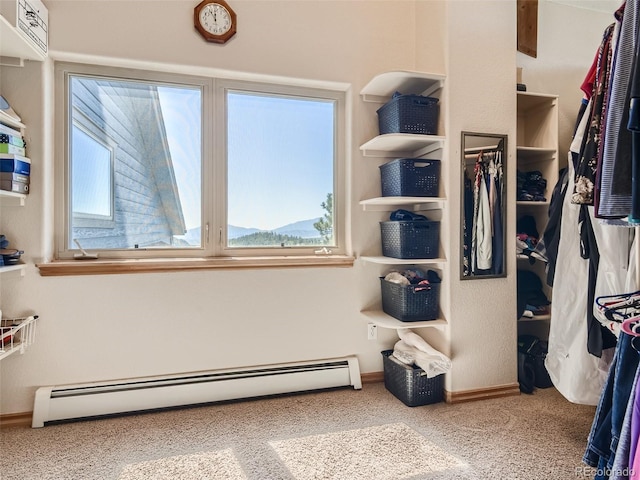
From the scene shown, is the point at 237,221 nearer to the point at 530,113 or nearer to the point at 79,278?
the point at 79,278

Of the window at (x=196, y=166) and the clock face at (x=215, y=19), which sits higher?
the clock face at (x=215, y=19)

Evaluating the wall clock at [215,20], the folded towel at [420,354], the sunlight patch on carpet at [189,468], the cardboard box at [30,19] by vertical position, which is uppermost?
the wall clock at [215,20]

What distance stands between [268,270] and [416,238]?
3.08ft

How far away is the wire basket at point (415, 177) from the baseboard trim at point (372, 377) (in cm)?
121

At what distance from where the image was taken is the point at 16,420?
6.51ft

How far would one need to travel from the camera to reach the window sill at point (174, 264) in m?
2.03

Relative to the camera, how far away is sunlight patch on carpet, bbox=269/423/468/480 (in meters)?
1.60

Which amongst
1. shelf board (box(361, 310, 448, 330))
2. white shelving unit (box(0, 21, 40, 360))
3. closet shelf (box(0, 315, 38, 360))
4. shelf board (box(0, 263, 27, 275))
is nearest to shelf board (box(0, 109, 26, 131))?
white shelving unit (box(0, 21, 40, 360))

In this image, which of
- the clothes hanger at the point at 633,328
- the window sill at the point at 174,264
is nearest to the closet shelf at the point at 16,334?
the window sill at the point at 174,264

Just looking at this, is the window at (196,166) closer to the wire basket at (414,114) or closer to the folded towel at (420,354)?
the wire basket at (414,114)

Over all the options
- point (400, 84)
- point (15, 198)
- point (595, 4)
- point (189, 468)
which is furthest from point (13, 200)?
point (595, 4)

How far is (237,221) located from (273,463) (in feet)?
4.63

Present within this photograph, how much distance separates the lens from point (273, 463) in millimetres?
1662

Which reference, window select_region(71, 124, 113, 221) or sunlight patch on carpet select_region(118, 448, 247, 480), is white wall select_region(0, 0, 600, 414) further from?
sunlight patch on carpet select_region(118, 448, 247, 480)
